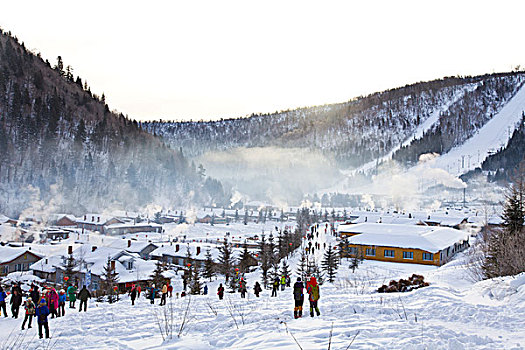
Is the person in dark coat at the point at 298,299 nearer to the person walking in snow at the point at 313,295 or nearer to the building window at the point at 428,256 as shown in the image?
the person walking in snow at the point at 313,295

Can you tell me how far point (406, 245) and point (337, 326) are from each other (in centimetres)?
3154

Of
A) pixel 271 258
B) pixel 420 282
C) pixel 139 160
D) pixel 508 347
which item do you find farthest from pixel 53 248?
pixel 139 160

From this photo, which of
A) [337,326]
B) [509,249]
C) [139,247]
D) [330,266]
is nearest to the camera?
[337,326]

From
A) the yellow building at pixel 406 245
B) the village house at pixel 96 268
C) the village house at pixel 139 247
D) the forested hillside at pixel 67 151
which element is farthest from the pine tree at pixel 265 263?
the forested hillside at pixel 67 151

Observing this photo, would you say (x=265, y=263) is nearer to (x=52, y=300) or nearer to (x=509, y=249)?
(x=509, y=249)

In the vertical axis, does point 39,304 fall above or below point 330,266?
above

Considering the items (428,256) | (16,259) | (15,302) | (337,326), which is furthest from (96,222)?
(337,326)

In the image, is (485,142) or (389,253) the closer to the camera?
(389,253)

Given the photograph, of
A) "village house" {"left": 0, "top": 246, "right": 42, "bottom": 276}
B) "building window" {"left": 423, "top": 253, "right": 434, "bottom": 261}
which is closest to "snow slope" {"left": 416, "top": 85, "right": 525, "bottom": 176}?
"building window" {"left": 423, "top": 253, "right": 434, "bottom": 261}

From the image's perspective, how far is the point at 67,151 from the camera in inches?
3632

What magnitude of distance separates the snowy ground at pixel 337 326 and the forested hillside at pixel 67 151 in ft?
228

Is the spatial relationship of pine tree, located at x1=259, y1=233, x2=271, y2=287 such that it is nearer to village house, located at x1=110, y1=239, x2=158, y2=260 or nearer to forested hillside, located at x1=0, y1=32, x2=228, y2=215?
village house, located at x1=110, y1=239, x2=158, y2=260

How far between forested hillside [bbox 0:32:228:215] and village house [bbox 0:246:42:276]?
3348cm

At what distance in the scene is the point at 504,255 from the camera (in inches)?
660
